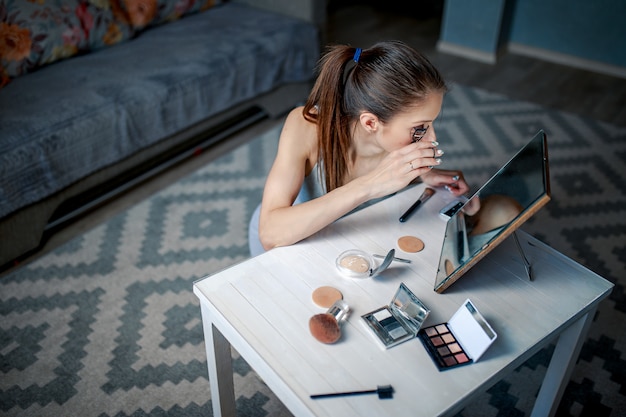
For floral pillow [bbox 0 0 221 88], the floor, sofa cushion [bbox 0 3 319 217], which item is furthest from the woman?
floral pillow [bbox 0 0 221 88]

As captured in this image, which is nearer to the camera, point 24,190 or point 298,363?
point 298,363

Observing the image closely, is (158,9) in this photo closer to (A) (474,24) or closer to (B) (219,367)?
(A) (474,24)

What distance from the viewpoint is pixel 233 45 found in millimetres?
2287

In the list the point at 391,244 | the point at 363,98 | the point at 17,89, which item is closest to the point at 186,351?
the point at 391,244

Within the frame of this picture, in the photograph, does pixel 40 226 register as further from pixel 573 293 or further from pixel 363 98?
pixel 573 293

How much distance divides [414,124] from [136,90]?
3.97 feet

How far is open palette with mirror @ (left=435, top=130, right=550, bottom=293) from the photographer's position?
2.98ft

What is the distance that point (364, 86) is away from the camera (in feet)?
3.71

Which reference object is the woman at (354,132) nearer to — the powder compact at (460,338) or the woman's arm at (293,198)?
the woman's arm at (293,198)

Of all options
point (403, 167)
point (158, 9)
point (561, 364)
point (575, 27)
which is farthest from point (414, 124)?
point (575, 27)

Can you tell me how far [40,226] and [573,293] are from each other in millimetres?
1575

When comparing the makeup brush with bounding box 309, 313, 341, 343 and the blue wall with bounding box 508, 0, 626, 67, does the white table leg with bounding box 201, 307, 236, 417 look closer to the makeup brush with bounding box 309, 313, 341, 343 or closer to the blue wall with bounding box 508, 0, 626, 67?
the makeup brush with bounding box 309, 313, 341, 343

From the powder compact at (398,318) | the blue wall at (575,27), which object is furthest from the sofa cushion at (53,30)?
the blue wall at (575,27)

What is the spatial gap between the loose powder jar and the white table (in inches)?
0.6
